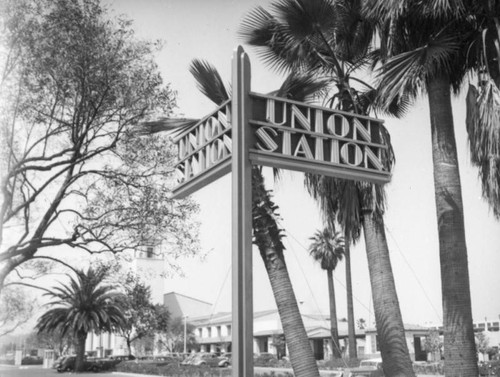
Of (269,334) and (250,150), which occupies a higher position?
(250,150)

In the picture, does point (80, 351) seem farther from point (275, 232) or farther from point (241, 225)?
point (241, 225)

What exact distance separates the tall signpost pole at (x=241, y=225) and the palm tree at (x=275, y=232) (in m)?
4.25

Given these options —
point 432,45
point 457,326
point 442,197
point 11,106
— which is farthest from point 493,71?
point 11,106

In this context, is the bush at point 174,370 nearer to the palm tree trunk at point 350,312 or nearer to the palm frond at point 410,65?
the palm tree trunk at point 350,312

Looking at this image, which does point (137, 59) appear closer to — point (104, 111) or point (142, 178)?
point (104, 111)

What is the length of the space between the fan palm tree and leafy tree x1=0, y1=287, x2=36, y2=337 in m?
6.76

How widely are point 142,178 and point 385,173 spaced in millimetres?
7776

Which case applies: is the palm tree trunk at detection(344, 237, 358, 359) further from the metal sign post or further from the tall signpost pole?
the tall signpost pole

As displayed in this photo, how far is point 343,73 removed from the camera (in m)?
10.6

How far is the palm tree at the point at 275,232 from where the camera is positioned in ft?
30.8

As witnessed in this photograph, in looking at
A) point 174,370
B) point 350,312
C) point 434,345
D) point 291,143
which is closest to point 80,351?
point 174,370

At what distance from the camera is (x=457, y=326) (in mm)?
7777

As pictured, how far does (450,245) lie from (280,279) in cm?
289

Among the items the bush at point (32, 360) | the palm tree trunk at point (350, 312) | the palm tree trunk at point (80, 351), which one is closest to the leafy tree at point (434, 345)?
the palm tree trunk at point (350, 312)
